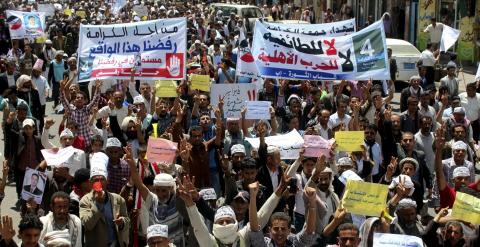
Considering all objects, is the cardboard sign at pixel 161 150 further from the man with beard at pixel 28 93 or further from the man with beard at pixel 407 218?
the man with beard at pixel 28 93

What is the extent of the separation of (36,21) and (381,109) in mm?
11977

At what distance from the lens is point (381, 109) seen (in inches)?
447

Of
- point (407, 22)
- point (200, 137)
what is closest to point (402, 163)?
point (200, 137)

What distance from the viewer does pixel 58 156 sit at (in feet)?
28.7

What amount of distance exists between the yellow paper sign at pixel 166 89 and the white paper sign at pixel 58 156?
3552 mm

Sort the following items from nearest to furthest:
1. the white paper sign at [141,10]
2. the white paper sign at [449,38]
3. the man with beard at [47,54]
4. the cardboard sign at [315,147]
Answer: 1. the cardboard sign at [315,147]
2. the white paper sign at [449,38]
3. the man with beard at [47,54]
4. the white paper sign at [141,10]

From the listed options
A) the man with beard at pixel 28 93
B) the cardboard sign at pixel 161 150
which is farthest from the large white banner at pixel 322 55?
the cardboard sign at pixel 161 150

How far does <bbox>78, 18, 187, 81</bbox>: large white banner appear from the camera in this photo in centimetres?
1237

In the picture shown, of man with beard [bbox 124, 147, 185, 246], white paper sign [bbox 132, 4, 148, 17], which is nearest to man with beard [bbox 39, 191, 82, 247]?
man with beard [bbox 124, 147, 185, 246]

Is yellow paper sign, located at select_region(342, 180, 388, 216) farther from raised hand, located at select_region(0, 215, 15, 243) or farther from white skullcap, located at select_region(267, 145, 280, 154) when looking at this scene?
raised hand, located at select_region(0, 215, 15, 243)

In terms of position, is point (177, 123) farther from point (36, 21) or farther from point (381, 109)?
point (36, 21)

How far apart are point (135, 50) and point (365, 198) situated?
6.11m

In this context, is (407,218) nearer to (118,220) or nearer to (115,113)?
(118,220)

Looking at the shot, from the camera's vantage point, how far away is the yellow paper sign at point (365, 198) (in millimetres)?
7098
